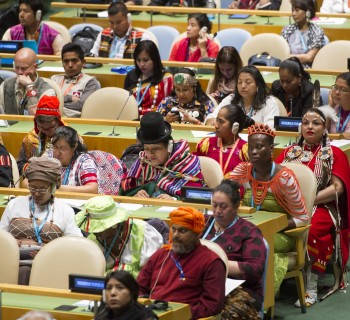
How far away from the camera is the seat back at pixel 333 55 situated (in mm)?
11492

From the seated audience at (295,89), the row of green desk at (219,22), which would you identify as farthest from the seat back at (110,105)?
the row of green desk at (219,22)

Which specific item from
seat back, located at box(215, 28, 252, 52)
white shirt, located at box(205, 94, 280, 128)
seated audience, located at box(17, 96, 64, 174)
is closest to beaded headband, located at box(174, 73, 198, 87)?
white shirt, located at box(205, 94, 280, 128)

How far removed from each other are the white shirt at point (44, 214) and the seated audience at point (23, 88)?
2.70 m

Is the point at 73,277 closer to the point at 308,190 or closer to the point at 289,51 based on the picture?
the point at 308,190

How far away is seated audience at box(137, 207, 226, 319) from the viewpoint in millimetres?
6727

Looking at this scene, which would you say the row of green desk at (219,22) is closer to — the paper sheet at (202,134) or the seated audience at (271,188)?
the paper sheet at (202,134)

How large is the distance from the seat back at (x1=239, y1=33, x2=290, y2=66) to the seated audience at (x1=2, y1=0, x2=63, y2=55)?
1716mm

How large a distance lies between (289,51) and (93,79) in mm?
1870

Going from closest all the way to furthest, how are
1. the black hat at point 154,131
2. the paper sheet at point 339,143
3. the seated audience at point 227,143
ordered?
the black hat at point 154,131, the seated audience at point 227,143, the paper sheet at point 339,143

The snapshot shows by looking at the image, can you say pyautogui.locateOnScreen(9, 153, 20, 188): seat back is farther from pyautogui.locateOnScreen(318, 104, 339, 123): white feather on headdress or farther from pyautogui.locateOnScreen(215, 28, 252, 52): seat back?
pyautogui.locateOnScreen(215, 28, 252, 52): seat back

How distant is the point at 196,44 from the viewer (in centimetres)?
1191

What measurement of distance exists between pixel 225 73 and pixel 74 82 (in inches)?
49.5

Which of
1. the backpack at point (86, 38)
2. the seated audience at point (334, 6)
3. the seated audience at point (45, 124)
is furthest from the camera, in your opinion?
the seated audience at point (334, 6)

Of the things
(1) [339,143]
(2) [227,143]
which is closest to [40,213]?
(2) [227,143]
